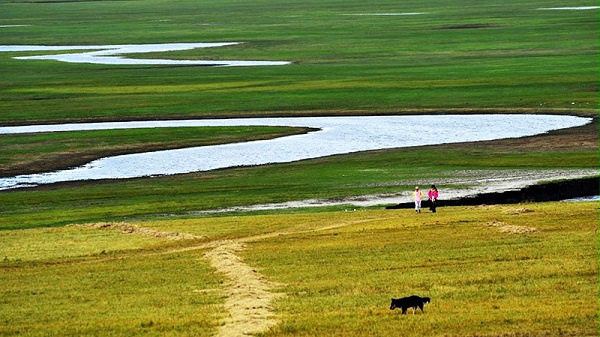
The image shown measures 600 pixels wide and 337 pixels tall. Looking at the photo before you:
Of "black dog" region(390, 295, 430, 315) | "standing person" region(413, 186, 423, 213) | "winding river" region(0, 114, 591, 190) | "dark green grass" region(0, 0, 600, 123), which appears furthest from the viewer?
"dark green grass" region(0, 0, 600, 123)

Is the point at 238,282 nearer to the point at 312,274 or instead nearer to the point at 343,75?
the point at 312,274

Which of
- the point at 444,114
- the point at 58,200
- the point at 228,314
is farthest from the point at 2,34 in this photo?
the point at 228,314

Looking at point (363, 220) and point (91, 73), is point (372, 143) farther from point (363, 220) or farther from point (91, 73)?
point (91, 73)

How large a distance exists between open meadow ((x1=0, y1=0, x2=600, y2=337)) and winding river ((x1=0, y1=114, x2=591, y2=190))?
2.28 m

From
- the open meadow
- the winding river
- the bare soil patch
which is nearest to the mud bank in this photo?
the open meadow

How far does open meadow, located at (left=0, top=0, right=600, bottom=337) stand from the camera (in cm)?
2980

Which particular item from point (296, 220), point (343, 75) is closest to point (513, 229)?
point (296, 220)

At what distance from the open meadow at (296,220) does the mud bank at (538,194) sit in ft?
11.9

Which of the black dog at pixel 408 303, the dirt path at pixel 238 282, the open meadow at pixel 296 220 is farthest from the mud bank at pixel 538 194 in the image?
the black dog at pixel 408 303

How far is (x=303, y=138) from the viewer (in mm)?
82688

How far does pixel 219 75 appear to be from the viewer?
12394 centimetres

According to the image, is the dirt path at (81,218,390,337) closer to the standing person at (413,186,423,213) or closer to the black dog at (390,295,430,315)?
the standing person at (413,186,423,213)

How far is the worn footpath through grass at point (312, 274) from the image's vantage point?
28.5 m

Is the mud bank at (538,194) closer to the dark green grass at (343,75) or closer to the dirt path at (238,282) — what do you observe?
the dirt path at (238,282)
